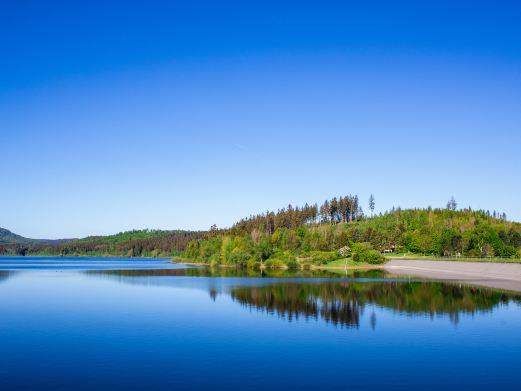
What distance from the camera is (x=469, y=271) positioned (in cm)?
11956

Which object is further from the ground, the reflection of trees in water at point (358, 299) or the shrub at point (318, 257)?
the shrub at point (318, 257)

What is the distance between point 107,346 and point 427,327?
29.0m

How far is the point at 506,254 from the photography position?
156m

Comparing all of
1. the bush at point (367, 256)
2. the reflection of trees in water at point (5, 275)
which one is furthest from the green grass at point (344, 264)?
the reflection of trees in water at point (5, 275)

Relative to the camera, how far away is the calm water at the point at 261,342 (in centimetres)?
2914

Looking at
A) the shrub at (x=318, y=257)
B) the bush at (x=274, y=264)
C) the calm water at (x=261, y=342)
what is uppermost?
the shrub at (x=318, y=257)

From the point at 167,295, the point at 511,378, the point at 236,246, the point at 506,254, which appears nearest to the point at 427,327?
the point at 511,378

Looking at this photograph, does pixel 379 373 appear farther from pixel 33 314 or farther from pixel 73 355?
pixel 33 314

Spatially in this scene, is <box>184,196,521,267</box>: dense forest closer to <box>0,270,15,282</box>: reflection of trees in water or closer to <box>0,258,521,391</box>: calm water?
<box>0,270,15,282</box>: reflection of trees in water

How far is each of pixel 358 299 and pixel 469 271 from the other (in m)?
65.0

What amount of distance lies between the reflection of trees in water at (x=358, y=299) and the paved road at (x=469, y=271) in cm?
1205

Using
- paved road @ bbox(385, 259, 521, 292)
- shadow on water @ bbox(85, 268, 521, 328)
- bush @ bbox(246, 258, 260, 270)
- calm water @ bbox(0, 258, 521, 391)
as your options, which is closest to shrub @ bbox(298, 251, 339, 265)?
bush @ bbox(246, 258, 260, 270)

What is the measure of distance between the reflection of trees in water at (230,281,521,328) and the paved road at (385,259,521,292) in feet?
39.5

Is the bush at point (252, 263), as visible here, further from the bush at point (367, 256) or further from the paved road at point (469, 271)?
the paved road at point (469, 271)
